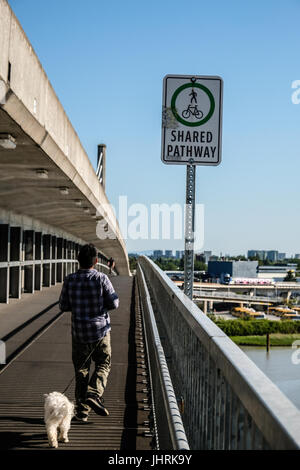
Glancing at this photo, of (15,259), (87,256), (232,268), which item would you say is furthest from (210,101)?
(232,268)

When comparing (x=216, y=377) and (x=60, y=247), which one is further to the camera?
(x=60, y=247)

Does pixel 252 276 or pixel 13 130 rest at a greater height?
pixel 13 130

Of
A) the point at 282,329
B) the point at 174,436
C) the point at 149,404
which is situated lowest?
the point at 282,329

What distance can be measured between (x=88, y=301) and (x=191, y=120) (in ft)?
5.94

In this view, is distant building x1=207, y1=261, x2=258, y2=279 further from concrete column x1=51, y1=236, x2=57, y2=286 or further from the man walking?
the man walking

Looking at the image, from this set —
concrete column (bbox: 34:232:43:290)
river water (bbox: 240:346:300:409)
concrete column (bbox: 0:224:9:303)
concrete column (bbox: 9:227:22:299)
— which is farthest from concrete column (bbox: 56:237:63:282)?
concrete column (bbox: 0:224:9:303)

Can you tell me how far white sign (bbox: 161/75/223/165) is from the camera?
4.77 metres

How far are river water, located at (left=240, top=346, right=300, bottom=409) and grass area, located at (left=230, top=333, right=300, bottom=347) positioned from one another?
3.45ft

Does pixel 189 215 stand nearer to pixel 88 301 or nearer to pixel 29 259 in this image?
pixel 88 301

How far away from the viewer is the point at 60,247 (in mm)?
25922

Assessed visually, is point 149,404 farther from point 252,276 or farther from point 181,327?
point 252,276

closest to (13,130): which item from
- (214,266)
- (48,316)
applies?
(48,316)

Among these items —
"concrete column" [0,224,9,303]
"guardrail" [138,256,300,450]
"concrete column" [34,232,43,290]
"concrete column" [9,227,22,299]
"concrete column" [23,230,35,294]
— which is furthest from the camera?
"concrete column" [34,232,43,290]

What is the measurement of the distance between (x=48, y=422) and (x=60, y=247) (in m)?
22.0
